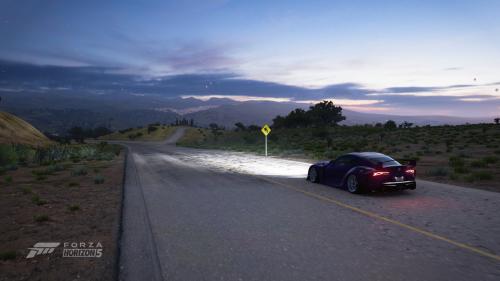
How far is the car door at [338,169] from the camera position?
485 inches

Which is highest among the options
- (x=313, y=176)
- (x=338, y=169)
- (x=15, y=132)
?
(x=15, y=132)

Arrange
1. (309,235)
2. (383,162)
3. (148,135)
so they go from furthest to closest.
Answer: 1. (148,135)
2. (383,162)
3. (309,235)

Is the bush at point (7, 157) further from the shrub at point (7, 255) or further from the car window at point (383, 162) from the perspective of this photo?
the car window at point (383, 162)

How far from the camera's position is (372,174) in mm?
11039

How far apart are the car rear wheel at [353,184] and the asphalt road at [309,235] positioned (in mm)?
276

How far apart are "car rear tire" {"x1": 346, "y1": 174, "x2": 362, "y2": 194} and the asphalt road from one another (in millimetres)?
273

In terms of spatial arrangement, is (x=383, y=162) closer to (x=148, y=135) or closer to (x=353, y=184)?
(x=353, y=184)

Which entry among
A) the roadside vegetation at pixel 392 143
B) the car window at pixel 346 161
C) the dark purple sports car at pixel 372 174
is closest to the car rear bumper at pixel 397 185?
the dark purple sports car at pixel 372 174

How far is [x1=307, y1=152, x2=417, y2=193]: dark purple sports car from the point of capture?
11.1 meters

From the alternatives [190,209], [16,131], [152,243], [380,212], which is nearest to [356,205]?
[380,212]

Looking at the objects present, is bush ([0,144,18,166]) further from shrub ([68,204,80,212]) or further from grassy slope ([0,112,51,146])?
shrub ([68,204,80,212])

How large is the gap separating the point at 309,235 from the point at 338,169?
614 cm

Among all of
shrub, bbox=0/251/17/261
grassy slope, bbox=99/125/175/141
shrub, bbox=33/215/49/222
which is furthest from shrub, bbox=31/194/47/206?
grassy slope, bbox=99/125/175/141

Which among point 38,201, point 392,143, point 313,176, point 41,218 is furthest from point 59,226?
point 392,143
